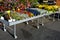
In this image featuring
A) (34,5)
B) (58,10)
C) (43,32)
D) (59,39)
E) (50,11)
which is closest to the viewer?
(59,39)

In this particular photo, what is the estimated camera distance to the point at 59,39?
4043 mm

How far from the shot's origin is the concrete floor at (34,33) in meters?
4.09

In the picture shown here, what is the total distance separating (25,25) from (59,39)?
62.3 inches

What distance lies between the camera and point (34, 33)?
14.5 ft

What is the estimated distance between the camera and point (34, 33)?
4.41m

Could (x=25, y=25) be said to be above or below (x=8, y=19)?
below

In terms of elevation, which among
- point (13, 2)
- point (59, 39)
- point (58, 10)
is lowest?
point (59, 39)

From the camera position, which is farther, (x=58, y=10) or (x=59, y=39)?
(x=58, y=10)

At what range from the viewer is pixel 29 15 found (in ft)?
14.0

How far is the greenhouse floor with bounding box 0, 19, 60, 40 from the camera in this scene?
4.09 meters

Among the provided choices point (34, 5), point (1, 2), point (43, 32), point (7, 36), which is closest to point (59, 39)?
point (43, 32)

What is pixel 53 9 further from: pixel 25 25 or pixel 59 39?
pixel 59 39

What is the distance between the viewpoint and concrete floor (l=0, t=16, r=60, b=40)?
4.09 meters

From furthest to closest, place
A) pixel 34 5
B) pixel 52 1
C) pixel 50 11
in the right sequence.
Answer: pixel 52 1 < pixel 34 5 < pixel 50 11
